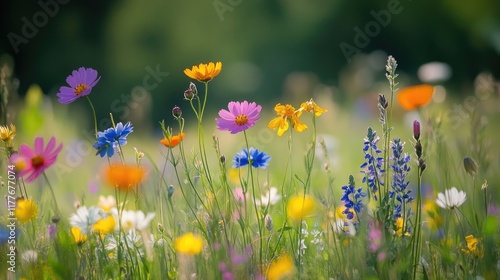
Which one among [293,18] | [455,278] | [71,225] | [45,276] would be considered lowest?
[455,278]

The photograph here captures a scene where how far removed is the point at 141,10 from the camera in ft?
27.6

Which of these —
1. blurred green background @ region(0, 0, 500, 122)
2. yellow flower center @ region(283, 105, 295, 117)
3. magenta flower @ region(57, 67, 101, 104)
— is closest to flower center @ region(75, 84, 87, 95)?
magenta flower @ region(57, 67, 101, 104)

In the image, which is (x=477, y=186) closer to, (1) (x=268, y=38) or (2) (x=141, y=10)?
(1) (x=268, y=38)

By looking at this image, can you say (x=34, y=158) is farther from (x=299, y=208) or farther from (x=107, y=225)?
(x=299, y=208)

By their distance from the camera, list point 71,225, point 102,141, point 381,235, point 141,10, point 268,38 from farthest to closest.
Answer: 1. point 141,10
2. point 268,38
3. point 71,225
4. point 102,141
5. point 381,235

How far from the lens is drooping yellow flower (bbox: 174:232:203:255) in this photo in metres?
1.13

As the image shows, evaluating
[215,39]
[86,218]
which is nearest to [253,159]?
[86,218]

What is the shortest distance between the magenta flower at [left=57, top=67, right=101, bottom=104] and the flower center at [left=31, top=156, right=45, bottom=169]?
111 millimetres

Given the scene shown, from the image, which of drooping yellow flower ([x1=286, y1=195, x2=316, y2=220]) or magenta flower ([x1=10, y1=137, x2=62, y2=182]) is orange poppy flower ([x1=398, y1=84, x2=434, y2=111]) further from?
magenta flower ([x1=10, y1=137, x2=62, y2=182])

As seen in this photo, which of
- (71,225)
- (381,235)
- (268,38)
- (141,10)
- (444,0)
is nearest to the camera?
(381,235)

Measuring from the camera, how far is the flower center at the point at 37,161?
1.25m

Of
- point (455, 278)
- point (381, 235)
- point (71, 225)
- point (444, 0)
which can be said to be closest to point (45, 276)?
point (71, 225)

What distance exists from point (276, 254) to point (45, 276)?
1.36 ft

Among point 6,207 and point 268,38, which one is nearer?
point 6,207
